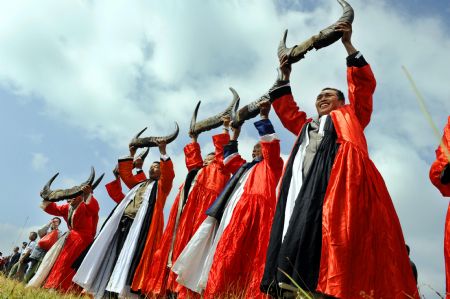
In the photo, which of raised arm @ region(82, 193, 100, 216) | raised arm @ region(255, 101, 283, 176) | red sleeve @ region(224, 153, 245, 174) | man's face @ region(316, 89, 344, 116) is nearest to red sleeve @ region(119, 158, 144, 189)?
raised arm @ region(82, 193, 100, 216)

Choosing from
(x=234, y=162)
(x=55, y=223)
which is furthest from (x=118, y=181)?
(x=55, y=223)

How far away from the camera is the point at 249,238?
4090mm

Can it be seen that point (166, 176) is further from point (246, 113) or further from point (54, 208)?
point (54, 208)

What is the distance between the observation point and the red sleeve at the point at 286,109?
3.79m

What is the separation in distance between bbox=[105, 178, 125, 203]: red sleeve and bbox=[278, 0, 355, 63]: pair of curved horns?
15.8 ft

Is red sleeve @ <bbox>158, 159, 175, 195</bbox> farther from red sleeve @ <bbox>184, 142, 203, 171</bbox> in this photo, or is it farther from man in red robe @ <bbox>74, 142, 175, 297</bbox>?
red sleeve @ <bbox>184, 142, 203, 171</bbox>

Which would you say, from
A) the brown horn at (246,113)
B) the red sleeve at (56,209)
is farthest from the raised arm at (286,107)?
the red sleeve at (56,209)

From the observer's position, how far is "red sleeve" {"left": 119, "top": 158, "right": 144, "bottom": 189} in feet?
24.0

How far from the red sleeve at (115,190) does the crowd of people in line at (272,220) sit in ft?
1.87

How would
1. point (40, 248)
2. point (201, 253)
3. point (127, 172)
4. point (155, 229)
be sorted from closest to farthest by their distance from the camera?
point (201, 253), point (155, 229), point (127, 172), point (40, 248)

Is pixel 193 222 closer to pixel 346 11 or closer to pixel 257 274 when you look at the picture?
pixel 257 274

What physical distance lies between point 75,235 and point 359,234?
6.91m

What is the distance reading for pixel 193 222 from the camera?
5.62 metres

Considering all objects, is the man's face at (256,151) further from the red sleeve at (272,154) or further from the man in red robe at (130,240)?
the man in red robe at (130,240)
